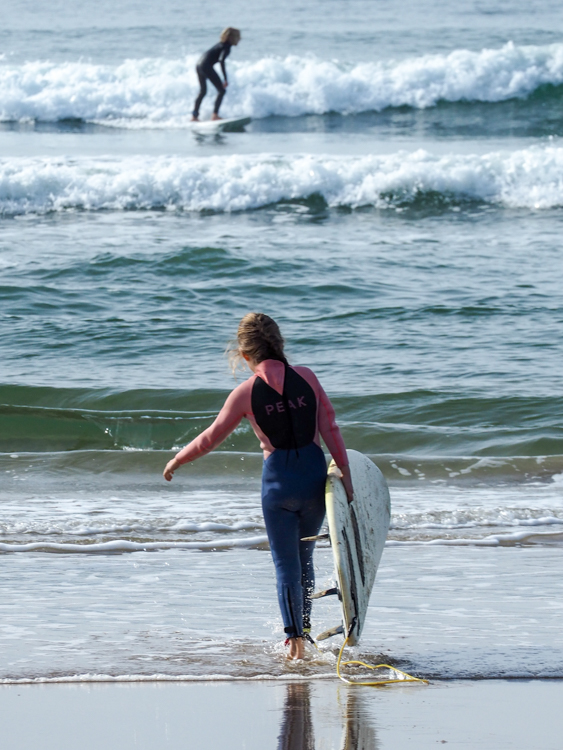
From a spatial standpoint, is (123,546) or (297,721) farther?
(123,546)

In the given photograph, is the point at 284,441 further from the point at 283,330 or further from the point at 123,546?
the point at 283,330

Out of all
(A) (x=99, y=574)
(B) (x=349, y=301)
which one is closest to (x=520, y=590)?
(A) (x=99, y=574)

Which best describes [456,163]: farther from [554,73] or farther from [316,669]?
[316,669]

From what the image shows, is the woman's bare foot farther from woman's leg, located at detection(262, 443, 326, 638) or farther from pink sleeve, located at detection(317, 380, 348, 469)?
pink sleeve, located at detection(317, 380, 348, 469)

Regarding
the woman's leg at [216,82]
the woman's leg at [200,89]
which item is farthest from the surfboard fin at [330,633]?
the woman's leg at [200,89]

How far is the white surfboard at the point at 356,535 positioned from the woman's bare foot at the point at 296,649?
0.38 ft

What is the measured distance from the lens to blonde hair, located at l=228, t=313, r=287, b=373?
3.82 m

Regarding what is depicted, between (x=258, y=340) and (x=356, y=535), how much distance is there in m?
0.81

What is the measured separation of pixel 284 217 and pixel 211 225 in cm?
119

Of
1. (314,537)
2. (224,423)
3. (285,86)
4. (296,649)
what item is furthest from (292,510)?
(285,86)

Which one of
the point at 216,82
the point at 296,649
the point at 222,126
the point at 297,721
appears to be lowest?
the point at 296,649

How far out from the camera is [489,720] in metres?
3.29

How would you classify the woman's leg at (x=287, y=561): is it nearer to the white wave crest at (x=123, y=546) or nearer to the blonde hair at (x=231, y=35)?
the white wave crest at (x=123, y=546)

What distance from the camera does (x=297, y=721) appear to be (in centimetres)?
329
